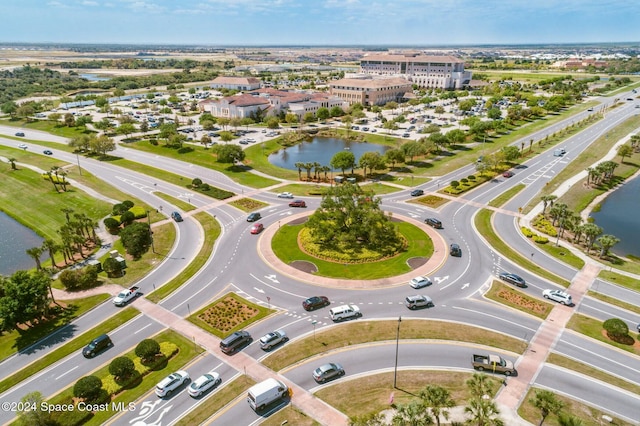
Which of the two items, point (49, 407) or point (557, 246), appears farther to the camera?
point (557, 246)

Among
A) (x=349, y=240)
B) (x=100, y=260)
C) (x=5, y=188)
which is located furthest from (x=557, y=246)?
(x=5, y=188)

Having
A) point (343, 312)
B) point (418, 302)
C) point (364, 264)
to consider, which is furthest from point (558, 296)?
point (343, 312)

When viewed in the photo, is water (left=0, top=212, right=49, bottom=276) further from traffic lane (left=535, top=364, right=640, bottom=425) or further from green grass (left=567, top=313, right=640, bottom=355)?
green grass (left=567, top=313, right=640, bottom=355)

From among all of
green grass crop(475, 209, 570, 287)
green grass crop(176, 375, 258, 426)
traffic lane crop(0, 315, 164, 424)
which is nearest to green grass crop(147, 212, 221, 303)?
traffic lane crop(0, 315, 164, 424)

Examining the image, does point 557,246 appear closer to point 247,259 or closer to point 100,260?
point 247,259

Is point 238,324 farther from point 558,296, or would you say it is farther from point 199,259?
point 558,296

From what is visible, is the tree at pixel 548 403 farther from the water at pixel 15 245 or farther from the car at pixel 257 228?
the water at pixel 15 245
